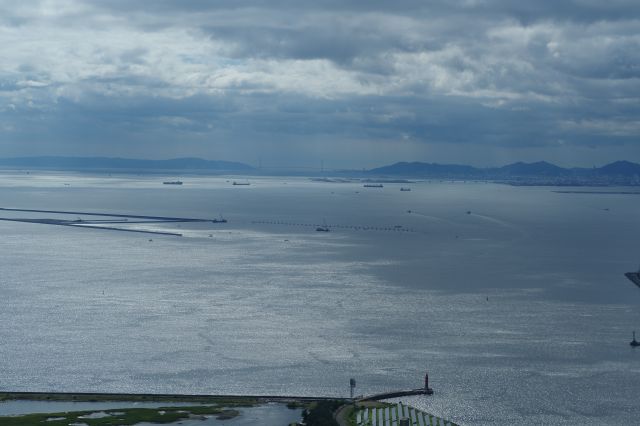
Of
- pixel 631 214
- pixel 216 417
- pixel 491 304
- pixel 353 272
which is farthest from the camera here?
pixel 631 214

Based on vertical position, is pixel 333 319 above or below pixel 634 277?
below

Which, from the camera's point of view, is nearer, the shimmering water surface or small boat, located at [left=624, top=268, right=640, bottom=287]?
the shimmering water surface

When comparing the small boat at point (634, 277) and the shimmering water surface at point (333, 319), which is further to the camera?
the small boat at point (634, 277)

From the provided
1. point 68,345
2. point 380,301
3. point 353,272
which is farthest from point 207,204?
point 68,345

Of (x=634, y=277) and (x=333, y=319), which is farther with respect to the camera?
(x=634, y=277)

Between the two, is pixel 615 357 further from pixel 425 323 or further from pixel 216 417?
pixel 216 417

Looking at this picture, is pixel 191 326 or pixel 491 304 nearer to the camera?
pixel 191 326

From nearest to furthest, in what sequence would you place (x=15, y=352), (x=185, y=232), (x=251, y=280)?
(x=15, y=352) < (x=251, y=280) < (x=185, y=232)
